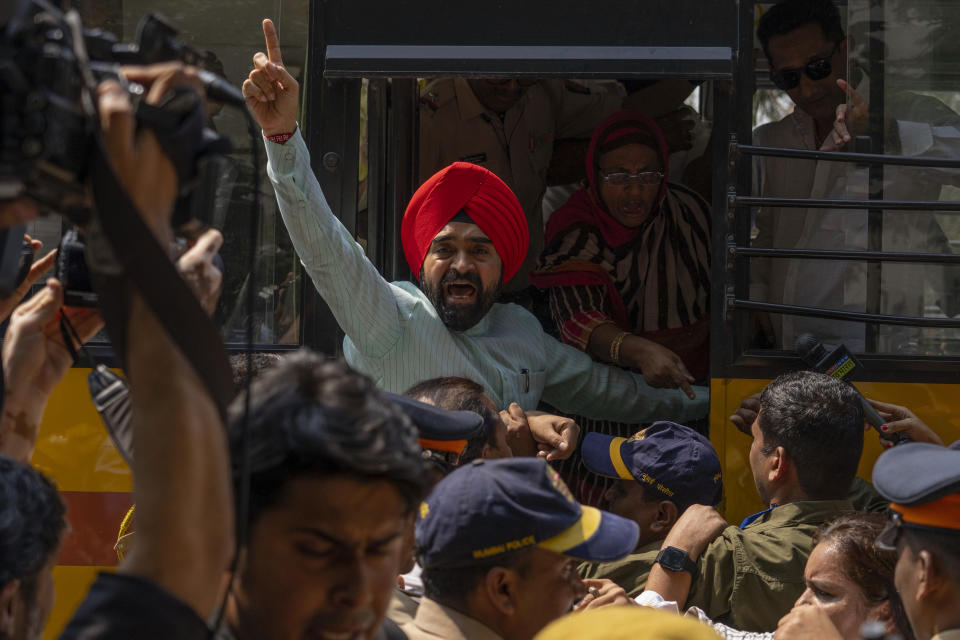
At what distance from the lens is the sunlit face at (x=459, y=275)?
414cm

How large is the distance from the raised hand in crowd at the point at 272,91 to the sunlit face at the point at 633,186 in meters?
1.49

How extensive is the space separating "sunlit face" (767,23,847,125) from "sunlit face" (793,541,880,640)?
66.1 inches

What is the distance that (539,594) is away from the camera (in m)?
2.27

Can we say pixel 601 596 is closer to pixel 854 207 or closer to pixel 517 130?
pixel 854 207

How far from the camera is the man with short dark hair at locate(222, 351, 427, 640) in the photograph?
1.59m

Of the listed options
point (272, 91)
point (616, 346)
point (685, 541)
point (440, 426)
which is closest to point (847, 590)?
point (685, 541)

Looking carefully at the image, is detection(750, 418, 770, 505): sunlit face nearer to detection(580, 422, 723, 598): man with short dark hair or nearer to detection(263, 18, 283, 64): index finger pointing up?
detection(580, 422, 723, 598): man with short dark hair

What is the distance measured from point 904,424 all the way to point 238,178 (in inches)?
87.5

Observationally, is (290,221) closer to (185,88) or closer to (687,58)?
(687,58)

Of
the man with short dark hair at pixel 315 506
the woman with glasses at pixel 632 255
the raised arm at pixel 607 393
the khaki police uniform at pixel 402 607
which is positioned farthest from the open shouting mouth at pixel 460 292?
the man with short dark hair at pixel 315 506

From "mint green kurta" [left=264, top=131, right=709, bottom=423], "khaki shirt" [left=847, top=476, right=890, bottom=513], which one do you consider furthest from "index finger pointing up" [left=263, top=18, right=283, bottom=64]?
"khaki shirt" [left=847, top=476, right=890, bottom=513]

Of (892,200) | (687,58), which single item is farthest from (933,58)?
(687,58)

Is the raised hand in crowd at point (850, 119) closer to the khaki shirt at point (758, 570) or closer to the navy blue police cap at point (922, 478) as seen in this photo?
the khaki shirt at point (758, 570)

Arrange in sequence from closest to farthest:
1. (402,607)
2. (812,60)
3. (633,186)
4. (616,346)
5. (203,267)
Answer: (203,267) → (402,607) → (812,60) → (616,346) → (633,186)
